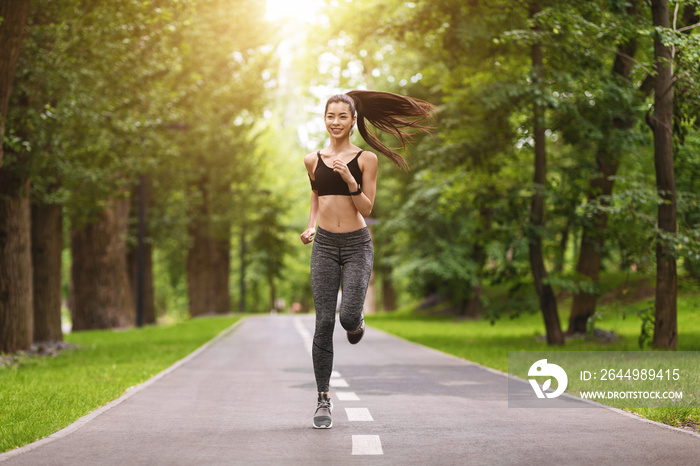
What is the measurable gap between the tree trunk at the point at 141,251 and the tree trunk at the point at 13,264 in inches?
391

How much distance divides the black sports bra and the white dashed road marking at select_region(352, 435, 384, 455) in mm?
1797

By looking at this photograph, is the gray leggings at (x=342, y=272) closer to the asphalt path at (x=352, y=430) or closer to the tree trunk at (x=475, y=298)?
the asphalt path at (x=352, y=430)

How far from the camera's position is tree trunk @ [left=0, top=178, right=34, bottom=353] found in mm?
15656

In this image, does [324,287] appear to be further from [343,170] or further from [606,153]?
[606,153]

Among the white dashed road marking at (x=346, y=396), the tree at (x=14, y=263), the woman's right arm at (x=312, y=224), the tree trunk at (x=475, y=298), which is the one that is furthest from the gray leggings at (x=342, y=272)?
the tree trunk at (x=475, y=298)

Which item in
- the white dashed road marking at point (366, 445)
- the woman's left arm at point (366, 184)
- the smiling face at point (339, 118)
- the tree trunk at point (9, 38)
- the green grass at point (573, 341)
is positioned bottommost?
the green grass at point (573, 341)

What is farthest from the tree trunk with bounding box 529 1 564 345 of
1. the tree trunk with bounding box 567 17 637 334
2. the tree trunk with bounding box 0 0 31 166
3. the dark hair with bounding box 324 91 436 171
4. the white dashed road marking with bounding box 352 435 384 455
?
the white dashed road marking with bounding box 352 435 384 455

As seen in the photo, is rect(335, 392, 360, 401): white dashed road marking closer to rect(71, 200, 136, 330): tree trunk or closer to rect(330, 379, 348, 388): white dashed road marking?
rect(330, 379, 348, 388): white dashed road marking

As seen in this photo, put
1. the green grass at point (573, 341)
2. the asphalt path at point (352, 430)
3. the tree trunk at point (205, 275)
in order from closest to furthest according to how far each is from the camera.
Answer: the asphalt path at point (352, 430) < the green grass at point (573, 341) < the tree trunk at point (205, 275)

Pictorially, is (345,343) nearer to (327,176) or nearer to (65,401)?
(65,401)

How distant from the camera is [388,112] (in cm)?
724

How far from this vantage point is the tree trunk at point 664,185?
13867mm

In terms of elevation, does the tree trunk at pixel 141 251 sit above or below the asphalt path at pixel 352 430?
above

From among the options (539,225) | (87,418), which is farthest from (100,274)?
(87,418)
